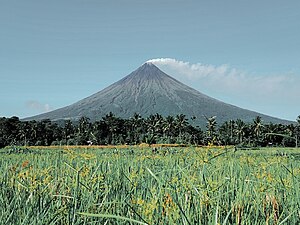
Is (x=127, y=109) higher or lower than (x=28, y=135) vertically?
higher

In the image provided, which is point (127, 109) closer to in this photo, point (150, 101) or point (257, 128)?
point (150, 101)

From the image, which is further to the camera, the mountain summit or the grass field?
the mountain summit

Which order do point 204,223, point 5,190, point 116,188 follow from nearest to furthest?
point 204,223
point 5,190
point 116,188

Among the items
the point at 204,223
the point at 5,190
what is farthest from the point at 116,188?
the point at 204,223

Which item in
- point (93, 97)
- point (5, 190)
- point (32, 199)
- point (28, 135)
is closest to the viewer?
point (32, 199)

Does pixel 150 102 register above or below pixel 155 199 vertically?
above

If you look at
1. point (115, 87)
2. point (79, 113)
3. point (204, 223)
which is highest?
Answer: point (115, 87)

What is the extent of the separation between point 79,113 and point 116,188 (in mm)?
173969

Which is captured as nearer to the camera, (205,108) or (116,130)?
(116,130)

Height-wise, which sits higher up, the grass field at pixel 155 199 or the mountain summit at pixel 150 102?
the mountain summit at pixel 150 102

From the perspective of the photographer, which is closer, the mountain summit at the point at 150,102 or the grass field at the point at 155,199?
the grass field at the point at 155,199

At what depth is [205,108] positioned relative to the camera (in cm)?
18150

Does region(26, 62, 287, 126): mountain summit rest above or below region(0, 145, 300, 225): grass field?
above

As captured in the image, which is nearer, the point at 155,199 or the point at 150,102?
the point at 155,199
